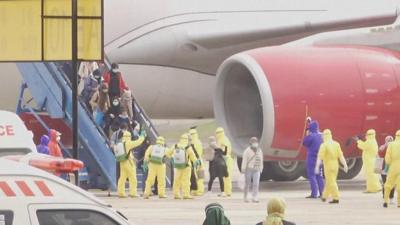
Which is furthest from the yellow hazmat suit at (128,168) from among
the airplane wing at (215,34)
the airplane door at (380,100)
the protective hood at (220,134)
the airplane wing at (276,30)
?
the airplane wing at (276,30)

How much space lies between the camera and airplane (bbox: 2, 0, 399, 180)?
80.2 ft

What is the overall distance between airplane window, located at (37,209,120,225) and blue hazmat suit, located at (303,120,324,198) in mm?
13760

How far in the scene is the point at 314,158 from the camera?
20000mm

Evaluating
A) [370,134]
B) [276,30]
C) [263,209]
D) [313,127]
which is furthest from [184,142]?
[276,30]

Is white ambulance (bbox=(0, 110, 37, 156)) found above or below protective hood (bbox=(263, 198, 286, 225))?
above

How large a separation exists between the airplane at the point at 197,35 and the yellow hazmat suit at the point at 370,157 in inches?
108

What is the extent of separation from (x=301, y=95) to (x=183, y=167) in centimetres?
274

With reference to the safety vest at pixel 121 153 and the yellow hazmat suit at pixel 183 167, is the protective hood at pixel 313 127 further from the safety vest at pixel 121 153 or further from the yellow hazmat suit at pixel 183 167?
the safety vest at pixel 121 153

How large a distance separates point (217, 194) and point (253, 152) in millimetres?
2285

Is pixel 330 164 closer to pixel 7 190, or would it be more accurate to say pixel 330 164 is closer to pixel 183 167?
pixel 183 167

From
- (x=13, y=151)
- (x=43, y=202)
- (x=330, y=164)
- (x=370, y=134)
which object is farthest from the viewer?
(x=370, y=134)

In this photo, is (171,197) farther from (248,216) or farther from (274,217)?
(274,217)

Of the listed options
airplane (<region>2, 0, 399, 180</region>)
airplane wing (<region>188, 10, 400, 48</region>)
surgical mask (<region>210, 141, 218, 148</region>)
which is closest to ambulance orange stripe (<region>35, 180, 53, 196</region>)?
surgical mask (<region>210, 141, 218, 148</region>)

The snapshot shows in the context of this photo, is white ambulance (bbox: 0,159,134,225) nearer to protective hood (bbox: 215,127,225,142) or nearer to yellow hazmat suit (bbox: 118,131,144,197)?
yellow hazmat suit (bbox: 118,131,144,197)
